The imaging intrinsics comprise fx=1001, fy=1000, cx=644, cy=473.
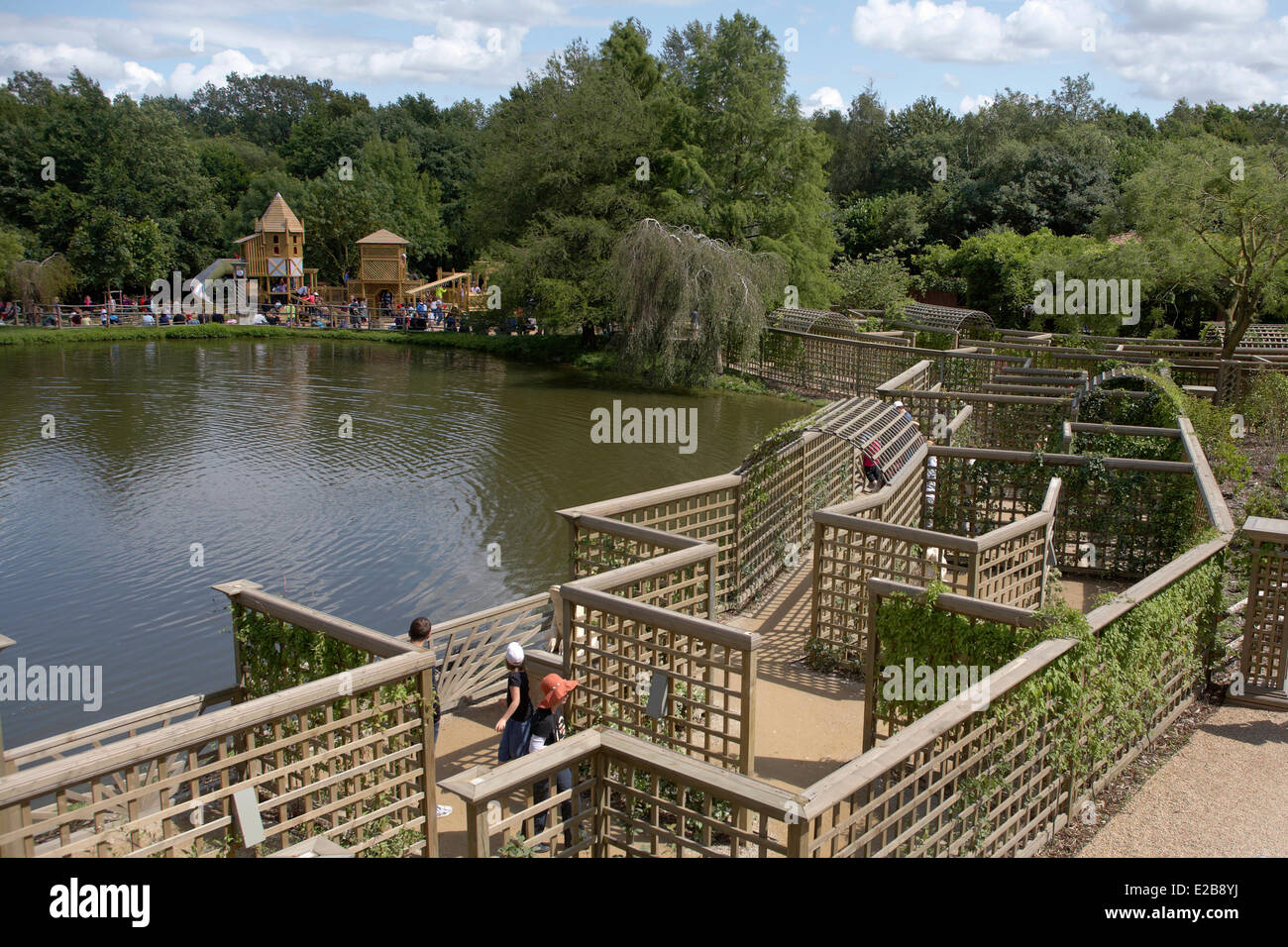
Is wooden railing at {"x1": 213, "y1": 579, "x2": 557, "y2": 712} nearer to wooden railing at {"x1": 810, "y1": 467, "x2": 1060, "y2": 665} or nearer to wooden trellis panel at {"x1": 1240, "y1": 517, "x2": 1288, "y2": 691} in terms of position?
wooden railing at {"x1": 810, "y1": 467, "x2": 1060, "y2": 665}

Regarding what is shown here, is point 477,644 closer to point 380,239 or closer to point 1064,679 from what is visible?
point 1064,679

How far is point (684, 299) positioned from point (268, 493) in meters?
12.6

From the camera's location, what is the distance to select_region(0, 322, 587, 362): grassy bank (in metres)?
33.9

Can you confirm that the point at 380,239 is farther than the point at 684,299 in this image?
Yes

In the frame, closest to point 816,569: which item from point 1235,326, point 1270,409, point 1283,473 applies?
point 1283,473

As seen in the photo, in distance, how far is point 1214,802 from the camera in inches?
239

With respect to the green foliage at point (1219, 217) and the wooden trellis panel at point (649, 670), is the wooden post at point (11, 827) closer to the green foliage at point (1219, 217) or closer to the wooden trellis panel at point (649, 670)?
the wooden trellis panel at point (649, 670)

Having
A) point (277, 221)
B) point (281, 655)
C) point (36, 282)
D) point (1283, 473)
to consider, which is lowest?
point (281, 655)

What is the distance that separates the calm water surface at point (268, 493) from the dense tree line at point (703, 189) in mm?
6720

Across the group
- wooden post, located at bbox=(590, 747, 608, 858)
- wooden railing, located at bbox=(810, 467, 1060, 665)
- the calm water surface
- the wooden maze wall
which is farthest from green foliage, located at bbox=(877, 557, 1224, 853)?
the calm water surface

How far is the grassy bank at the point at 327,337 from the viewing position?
111 ft

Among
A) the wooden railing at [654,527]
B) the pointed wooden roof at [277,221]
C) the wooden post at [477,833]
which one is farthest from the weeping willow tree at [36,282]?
the wooden post at [477,833]

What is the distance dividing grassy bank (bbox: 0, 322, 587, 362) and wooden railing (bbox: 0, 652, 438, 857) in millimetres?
28164
